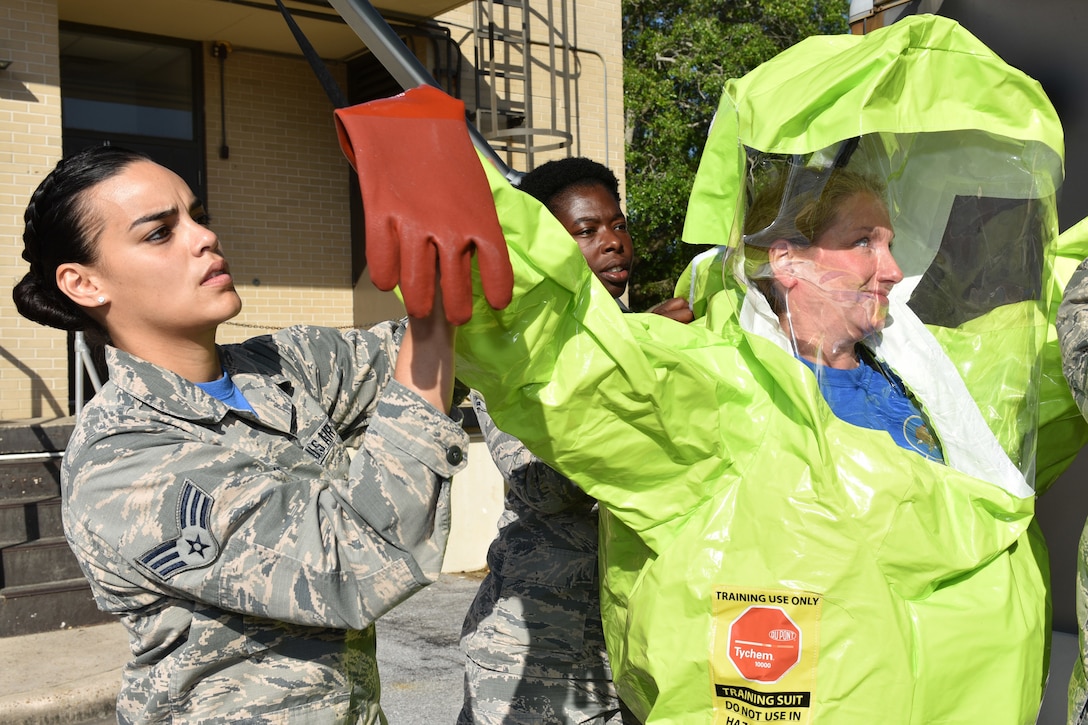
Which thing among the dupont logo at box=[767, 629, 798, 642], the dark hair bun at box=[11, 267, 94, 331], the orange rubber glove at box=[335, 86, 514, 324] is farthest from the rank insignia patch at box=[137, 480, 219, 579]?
the dupont logo at box=[767, 629, 798, 642]

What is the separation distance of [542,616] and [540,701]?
197mm

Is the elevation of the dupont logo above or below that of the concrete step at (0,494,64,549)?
above

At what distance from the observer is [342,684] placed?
6.25 ft

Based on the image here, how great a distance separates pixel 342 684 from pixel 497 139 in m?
7.44

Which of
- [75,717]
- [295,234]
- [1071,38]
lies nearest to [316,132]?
[295,234]

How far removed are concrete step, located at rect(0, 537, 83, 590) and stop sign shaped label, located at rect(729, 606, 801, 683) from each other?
4780mm

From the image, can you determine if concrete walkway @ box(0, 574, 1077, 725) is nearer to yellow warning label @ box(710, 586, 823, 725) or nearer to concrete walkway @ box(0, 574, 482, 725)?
concrete walkway @ box(0, 574, 482, 725)

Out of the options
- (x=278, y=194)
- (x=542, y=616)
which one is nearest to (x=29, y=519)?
(x=278, y=194)

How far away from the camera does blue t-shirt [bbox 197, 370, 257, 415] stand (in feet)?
6.48

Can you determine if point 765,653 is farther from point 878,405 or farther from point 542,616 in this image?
point 542,616

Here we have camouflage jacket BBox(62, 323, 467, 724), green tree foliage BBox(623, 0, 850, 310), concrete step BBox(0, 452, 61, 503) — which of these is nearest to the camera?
camouflage jacket BBox(62, 323, 467, 724)

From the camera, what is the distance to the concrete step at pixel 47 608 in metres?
5.47

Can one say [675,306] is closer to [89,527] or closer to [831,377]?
[831,377]

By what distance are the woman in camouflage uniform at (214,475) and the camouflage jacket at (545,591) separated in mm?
527
